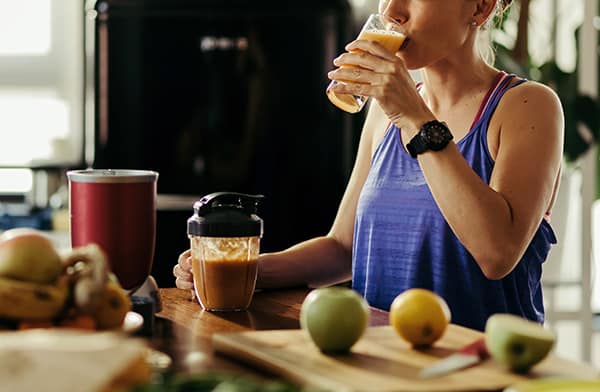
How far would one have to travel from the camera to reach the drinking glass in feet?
6.12

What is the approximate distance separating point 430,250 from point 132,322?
2.44 feet

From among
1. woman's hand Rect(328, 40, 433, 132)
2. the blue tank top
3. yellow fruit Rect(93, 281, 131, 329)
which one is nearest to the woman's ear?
the blue tank top

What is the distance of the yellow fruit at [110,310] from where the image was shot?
1314 millimetres

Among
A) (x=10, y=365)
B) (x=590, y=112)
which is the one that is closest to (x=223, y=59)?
(x=590, y=112)

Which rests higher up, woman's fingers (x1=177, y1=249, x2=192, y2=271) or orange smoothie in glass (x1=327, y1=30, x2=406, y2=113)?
orange smoothie in glass (x1=327, y1=30, x2=406, y2=113)

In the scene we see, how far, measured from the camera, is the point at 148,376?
109 centimetres

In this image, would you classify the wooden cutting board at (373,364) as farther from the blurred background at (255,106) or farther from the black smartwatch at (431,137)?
the blurred background at (255,106)

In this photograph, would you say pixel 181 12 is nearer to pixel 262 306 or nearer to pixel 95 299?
pixel 262 306

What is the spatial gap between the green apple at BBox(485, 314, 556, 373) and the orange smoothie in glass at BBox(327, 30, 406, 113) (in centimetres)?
72

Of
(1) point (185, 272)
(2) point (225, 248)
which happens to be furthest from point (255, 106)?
(2) point (225, 248)

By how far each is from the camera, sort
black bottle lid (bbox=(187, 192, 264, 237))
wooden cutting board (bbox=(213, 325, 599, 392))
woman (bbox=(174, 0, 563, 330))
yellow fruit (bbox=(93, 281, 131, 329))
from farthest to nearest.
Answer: woman (bbox=(174, 0, 563, 330)) < black bottle lid (bbox=(187, 192, 264, 237)) < yellow fruit (bbox=(93, 281, 131, 329)) < wooden cutting board (bbox=(213, 325, 599, 392))

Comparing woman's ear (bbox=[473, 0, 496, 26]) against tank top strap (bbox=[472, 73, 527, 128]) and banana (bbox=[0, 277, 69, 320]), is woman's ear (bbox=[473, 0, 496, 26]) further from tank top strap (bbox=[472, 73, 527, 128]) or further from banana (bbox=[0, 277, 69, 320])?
banana (bbox=[0, 277, 69, 320])

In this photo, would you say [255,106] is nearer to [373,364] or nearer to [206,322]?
[206,322]

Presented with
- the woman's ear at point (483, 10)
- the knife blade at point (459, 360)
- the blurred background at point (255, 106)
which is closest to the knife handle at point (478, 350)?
the knife blade at point (459, 360)
